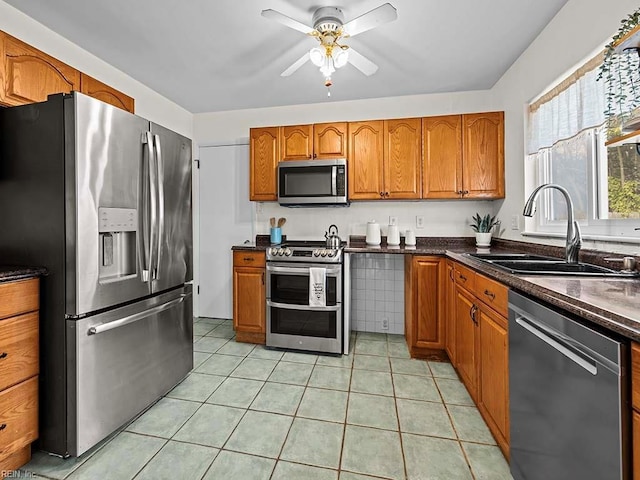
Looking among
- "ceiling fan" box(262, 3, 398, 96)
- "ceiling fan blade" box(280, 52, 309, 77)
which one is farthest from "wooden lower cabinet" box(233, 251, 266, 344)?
"ceiling fan" box(262, 3, 398, 96)

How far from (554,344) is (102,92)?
9.80 feet

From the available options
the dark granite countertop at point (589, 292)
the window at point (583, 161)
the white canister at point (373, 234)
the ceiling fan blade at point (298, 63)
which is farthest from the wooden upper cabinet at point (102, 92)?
the window at point (583, 161)

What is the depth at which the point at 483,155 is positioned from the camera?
2.80m

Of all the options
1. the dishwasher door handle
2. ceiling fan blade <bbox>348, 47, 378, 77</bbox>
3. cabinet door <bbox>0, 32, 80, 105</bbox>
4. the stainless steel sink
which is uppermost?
ceiling fan blade <bbox>348, 47, 378, 77</bbox>

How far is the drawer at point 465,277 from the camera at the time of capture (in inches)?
72.5

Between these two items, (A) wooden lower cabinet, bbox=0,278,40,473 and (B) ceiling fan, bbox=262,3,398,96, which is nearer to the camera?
(A) wooden lower cabinet, bbox=0,278,40,473

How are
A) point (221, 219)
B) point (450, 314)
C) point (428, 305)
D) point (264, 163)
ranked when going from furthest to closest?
point (221, 219) → point (264, 163) → point (428, 305) → point (450, 314)

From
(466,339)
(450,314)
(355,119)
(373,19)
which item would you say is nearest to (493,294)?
(466,339)

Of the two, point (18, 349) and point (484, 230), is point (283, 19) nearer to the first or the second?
point (18, 349)

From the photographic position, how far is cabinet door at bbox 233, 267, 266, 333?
288 centimetres

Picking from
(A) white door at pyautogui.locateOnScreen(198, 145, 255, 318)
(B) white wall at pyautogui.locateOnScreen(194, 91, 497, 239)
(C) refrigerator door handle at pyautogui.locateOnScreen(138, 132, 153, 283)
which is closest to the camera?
(C) refrigerator door handle at pyautogui.locateOnScreen(138, 132, 153, 283)

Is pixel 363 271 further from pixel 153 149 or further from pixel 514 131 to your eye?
pixel 153 149

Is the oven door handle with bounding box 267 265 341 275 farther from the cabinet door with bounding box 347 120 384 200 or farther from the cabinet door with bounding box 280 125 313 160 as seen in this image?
the cabinet door with bounding box 280 125 313 160

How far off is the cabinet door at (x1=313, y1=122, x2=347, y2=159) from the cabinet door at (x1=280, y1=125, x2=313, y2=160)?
6 centimetres
